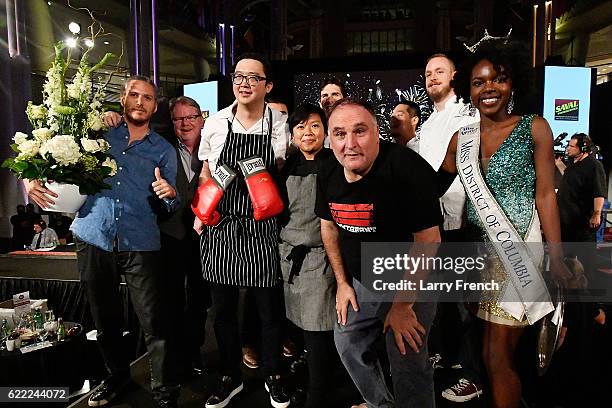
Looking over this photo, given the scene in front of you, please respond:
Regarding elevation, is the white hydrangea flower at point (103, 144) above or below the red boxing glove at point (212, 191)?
above

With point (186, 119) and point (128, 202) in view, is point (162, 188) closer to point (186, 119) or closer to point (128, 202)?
point (128, 202)

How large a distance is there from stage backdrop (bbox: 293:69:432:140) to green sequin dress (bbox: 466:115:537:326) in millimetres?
6715

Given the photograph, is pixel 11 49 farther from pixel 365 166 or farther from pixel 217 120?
pixel 365 166

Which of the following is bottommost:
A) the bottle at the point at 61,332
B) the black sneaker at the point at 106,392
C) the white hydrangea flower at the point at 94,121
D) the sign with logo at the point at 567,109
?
the black sneaker at the point at 106,392

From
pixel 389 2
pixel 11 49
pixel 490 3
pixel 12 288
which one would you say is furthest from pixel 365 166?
pixel 389 2

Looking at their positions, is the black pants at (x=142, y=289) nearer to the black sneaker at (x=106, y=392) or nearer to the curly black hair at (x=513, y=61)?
the black sneaker at (x=106, y=392)

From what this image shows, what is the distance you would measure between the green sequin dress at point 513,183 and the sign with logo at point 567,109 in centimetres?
717

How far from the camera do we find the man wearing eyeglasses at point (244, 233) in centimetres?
221

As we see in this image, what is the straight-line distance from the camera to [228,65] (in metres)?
11.2

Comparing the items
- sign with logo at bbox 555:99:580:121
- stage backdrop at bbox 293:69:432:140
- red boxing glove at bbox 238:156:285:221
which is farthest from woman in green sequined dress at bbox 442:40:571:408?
sign with logo at bbox 555:99:580:121

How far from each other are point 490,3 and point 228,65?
20.6 ft

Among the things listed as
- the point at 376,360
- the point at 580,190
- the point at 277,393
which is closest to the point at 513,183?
the point at 376,360

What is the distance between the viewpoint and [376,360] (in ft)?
6.13

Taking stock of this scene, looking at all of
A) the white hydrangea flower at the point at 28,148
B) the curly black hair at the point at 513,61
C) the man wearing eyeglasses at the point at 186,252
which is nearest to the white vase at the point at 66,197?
the white hydrangea flower at the point at 28,148
